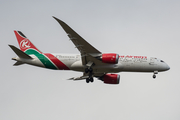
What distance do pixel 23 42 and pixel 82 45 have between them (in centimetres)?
1119

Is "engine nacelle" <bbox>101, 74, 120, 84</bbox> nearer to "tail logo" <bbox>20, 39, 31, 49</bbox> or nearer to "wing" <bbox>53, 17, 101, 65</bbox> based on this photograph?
"wing" <bbox>53, 17, 101, 65</bbox>

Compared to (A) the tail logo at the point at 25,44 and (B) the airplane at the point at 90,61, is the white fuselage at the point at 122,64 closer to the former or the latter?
(B) the airplane at the point at 90,61

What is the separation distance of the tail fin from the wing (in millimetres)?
8186

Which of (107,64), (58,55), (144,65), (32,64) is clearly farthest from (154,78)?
(32,64)

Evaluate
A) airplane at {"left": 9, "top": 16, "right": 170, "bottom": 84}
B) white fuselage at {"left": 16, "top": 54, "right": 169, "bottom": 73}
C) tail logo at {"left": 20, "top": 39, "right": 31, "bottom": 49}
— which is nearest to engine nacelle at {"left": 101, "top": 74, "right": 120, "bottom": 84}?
airplane at {"left": 9, "top": 16, "right": 170, "bottom": 84}

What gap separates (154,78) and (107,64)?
706cm

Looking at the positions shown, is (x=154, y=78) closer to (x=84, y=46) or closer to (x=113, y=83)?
(x=113, y=83)

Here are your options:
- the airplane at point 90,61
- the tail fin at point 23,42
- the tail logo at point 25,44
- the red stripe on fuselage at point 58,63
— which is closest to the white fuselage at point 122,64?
the airplane at point 90,61

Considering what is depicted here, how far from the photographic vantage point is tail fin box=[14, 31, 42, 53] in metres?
46.9

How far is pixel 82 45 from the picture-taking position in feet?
135

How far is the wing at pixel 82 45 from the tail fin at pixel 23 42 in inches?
322

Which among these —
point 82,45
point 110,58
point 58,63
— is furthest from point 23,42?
point 110,58

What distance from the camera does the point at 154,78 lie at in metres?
43.9

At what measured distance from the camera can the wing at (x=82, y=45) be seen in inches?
1503
